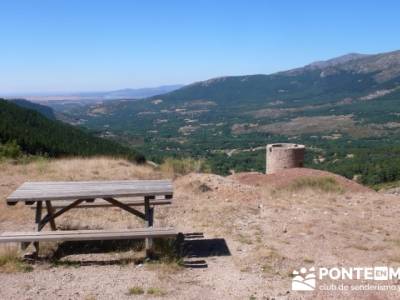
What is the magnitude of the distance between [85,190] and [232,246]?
78.9 inches

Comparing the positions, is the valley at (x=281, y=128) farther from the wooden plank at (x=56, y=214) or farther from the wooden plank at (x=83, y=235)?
the wooden plank at (x=83, y=235)

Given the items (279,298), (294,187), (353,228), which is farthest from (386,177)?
(279,298)

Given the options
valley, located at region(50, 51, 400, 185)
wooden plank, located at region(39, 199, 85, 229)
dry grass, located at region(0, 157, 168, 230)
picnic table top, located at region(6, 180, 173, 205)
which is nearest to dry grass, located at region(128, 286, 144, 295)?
picnic table top, located at region(6, 180, 173, 205)

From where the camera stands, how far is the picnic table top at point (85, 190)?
5.13 metres

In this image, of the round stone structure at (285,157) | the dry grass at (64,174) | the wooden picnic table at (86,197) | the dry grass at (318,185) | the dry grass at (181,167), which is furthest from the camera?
the round stone structure at (285,157)

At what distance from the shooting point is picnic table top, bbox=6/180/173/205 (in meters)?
5.13

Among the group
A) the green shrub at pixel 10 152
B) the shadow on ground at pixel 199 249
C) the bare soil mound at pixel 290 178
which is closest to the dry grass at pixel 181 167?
the bare soil mound at pixel 290 178

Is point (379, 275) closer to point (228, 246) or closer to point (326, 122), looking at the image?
point (228, 246)

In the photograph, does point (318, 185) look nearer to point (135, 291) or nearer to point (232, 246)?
point (232, 246)

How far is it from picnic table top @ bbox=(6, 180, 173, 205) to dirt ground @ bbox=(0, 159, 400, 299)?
75 centimetres

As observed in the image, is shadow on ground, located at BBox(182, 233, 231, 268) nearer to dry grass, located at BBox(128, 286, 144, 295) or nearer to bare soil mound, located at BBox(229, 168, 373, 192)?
dry grass, located at BBox(128, 286, 144, 295)

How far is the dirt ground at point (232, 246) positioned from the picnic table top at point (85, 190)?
2.47ft

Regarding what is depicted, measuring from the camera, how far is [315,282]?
183 inches

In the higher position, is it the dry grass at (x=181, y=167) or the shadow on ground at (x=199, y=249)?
the shadow on ground at (x=199, y=249)
